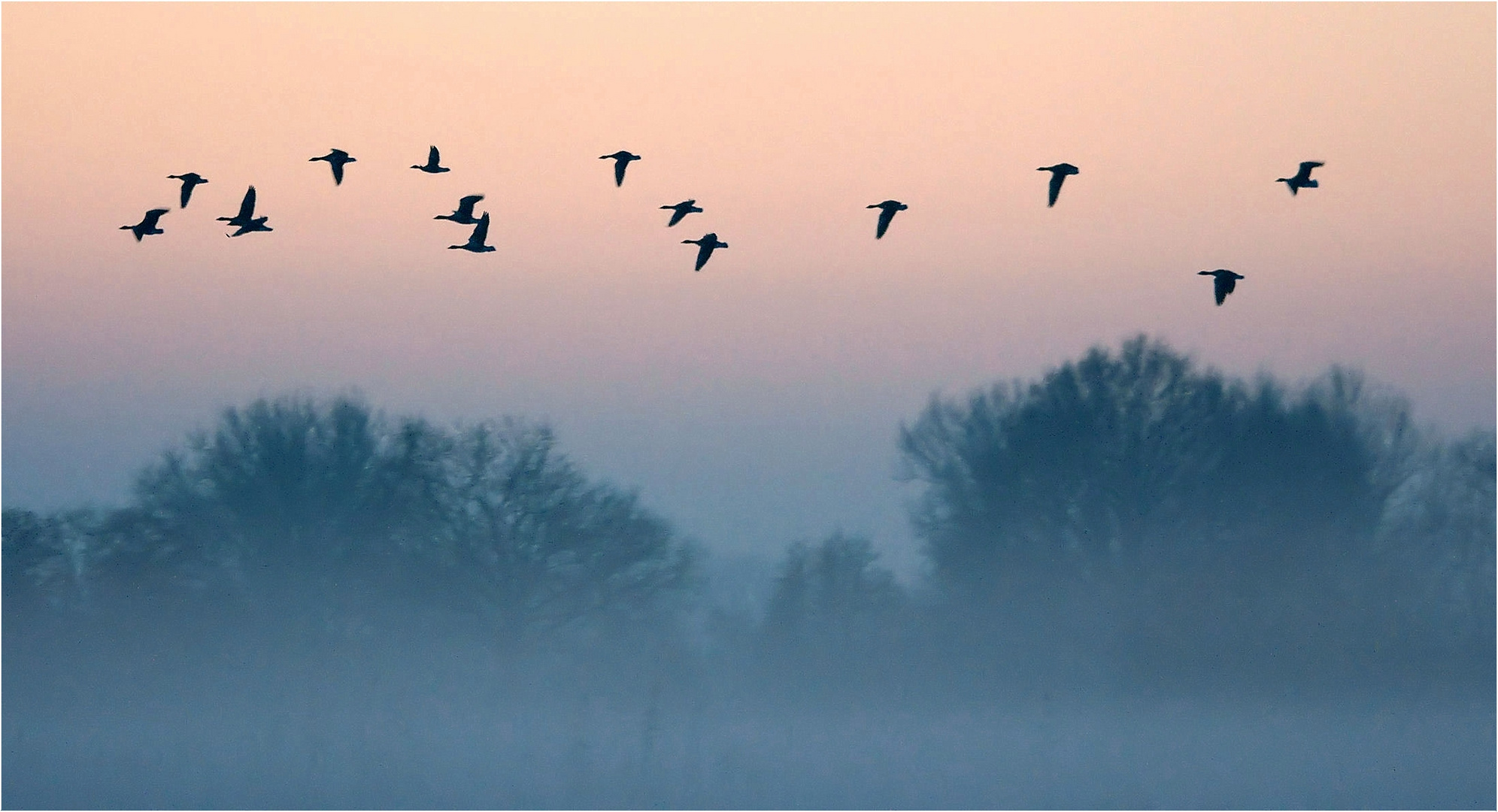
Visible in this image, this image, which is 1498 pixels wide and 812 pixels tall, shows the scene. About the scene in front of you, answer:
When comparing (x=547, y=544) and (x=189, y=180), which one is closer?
(x=189, y=180)

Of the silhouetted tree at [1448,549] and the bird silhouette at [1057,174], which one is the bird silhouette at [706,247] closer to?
the bird silhouette at [1057,174]

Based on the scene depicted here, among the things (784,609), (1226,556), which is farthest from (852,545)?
(1226,556)

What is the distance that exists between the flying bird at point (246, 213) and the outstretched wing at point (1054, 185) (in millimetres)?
9631

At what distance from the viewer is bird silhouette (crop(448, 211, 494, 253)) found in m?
24.3

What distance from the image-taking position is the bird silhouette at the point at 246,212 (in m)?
23.5

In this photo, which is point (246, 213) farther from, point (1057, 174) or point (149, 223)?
point (1057, 174)

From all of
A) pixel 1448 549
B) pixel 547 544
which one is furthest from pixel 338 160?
pixel 1448 549

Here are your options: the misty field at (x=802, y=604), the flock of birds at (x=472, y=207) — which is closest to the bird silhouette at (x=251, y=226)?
the flock of birds at (x=472, y=207)

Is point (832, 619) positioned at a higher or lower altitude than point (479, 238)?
lower

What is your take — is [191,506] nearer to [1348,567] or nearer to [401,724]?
[401,724]

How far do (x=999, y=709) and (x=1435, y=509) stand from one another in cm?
1039

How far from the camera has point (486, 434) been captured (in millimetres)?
37156

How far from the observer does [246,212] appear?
2381 cm

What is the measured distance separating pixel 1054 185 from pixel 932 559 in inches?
572
